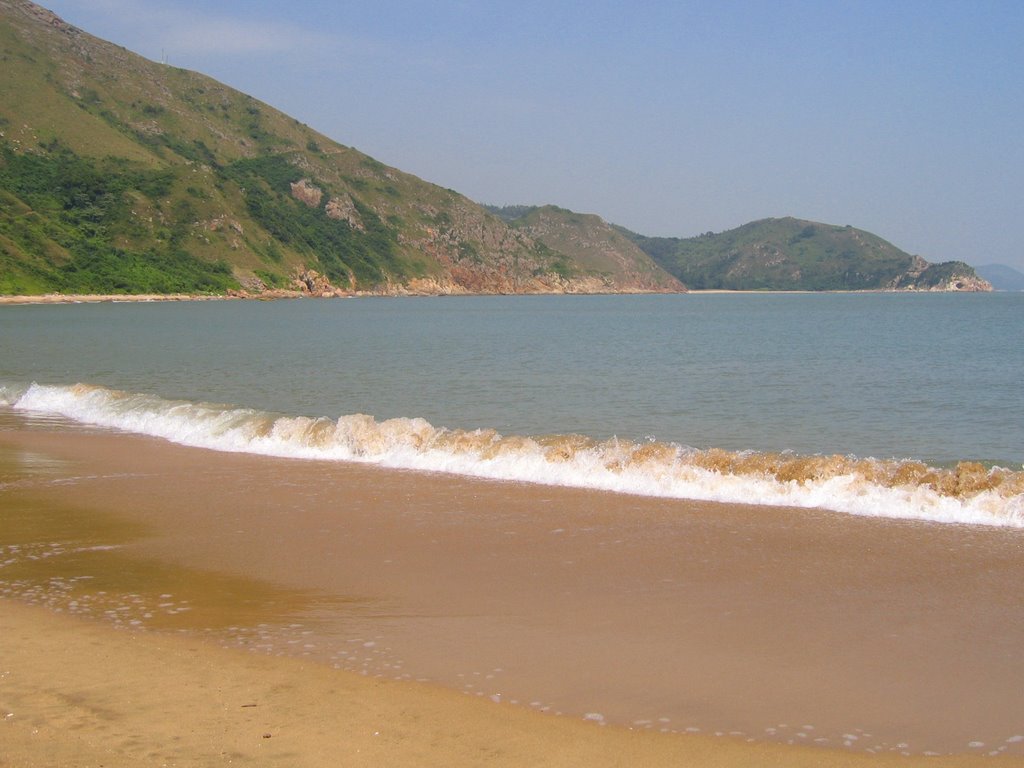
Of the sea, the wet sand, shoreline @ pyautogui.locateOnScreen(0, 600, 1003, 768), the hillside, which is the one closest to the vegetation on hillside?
the hillside

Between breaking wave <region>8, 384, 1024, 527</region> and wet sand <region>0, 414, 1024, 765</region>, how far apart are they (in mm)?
742

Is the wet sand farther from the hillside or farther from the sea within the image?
the hillside

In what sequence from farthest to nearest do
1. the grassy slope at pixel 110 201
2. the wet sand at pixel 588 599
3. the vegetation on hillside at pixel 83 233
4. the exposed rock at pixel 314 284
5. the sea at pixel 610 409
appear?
the exposed rock at pixel 314 284 → the grassy slope at pixel 110 201 → the vegetation on hillside at pixel 83 233 → the sea at pixel 610 409 → the wet sand at pixel 588 599

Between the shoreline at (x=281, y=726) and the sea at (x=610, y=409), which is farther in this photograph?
the sea at (x=610, y=409)

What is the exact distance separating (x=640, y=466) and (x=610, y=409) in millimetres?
9146

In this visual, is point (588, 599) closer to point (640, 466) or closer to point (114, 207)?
point (640, 466)

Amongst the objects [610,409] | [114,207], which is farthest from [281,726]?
[114,207]

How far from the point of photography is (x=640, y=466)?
14.9m

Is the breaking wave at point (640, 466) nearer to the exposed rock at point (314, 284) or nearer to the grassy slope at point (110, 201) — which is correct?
the grassy slope at point (110, 201)

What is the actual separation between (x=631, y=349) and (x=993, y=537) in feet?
122

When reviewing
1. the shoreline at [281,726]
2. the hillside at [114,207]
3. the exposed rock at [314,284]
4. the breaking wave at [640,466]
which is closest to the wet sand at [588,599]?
the shoreline at [281,726]

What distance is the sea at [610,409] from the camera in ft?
45.7

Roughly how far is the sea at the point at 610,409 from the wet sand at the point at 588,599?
1285 millimetres

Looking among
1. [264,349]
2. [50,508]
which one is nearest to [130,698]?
[50,508]
